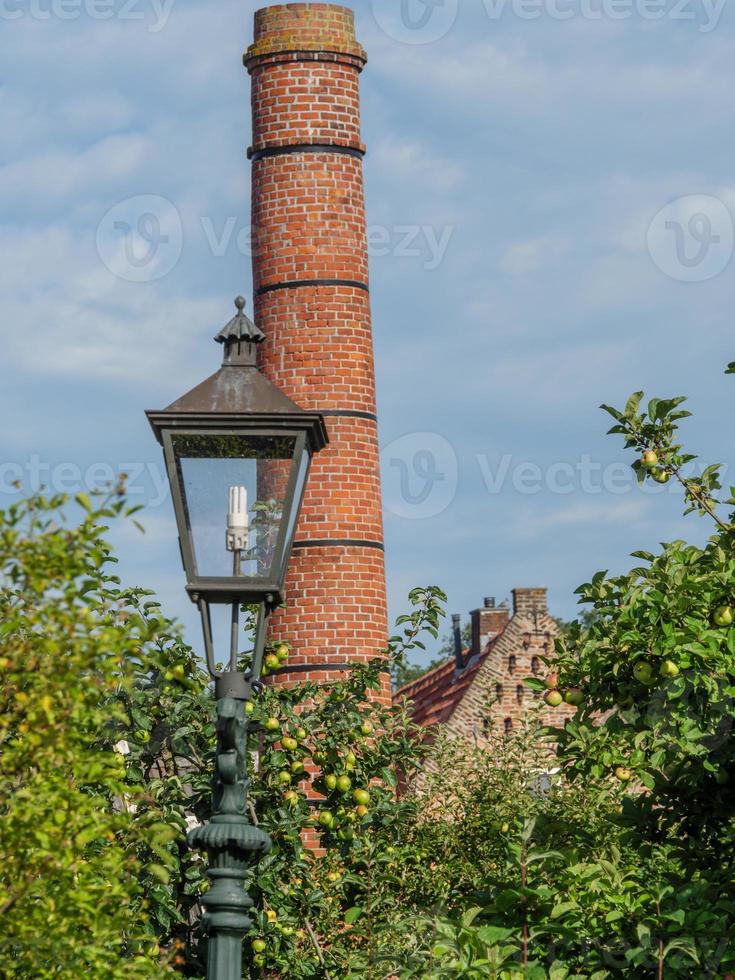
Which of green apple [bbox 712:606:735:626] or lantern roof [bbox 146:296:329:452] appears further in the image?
green apple [bbox 712:606:735:626]

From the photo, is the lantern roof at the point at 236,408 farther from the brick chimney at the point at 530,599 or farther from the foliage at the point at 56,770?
the brick chimney at the point at 530,599

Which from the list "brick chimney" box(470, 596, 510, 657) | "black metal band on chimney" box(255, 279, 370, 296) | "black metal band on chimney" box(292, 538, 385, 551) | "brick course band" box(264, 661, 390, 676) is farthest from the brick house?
"black metal band on chimney" box(255, 279, 370, 296)

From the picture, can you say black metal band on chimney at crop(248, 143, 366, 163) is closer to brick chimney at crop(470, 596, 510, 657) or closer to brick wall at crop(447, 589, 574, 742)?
brick wall at crop(447, 589, 574, 742)

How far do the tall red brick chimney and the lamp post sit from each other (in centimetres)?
602

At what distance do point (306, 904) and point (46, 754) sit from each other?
162 inches

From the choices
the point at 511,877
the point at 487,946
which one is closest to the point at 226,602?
the point at 487,946

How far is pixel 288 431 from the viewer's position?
6.21 m

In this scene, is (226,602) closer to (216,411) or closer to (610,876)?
(216,411)

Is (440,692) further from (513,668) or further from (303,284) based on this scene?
A: (303,284)

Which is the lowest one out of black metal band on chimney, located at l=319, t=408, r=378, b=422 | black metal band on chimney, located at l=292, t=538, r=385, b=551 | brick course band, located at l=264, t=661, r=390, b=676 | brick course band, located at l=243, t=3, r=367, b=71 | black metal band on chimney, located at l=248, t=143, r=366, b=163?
brick course band, located at l=264, t=661, r=390, b=676

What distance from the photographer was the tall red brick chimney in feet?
40.6

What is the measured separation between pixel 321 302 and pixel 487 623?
15.2 m

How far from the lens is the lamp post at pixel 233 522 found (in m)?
5.94

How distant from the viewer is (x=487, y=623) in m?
27.2
